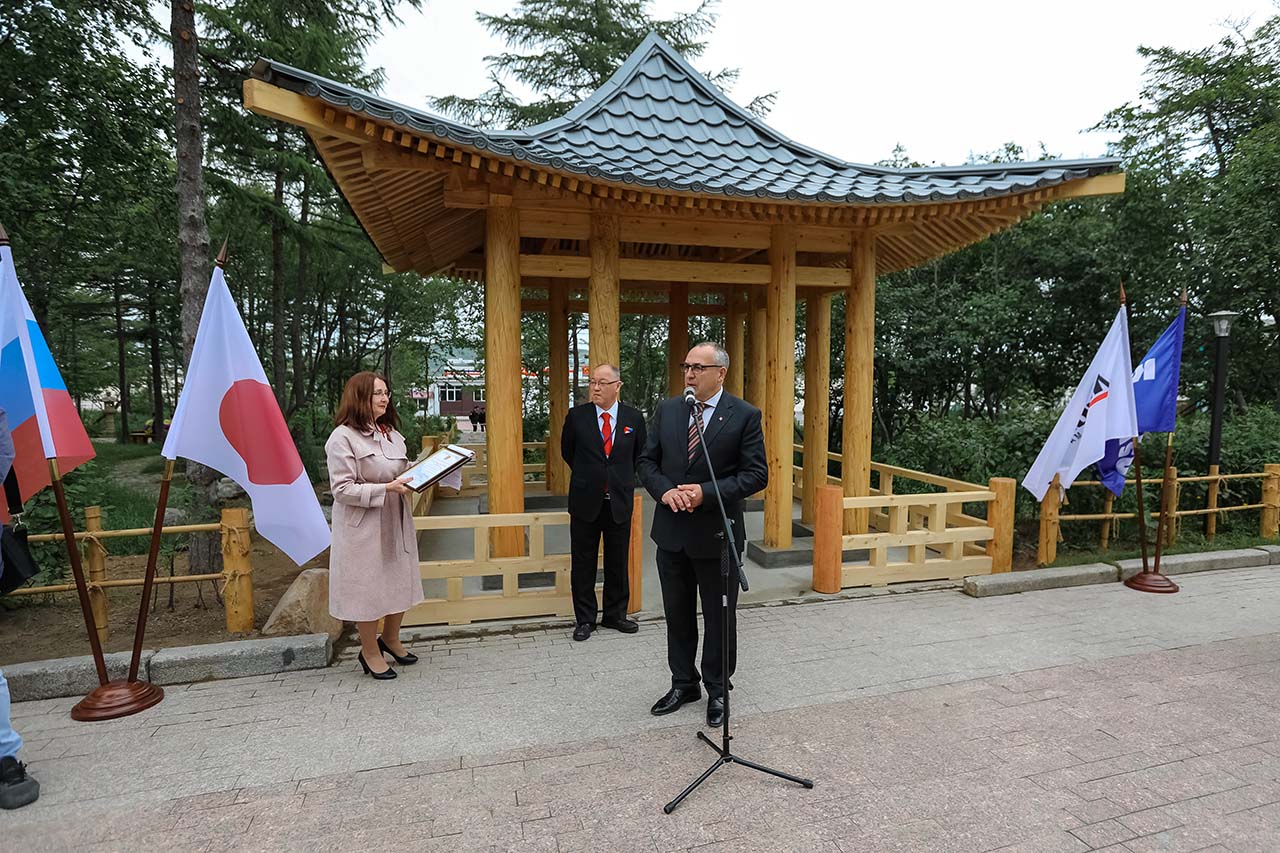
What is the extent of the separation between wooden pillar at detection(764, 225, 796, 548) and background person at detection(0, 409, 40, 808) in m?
4.92

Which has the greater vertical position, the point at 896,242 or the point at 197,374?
the point at 896,242

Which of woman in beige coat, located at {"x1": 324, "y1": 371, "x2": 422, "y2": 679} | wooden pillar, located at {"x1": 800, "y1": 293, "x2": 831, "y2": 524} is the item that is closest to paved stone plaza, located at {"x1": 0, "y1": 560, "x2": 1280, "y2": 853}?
woman in beige coat, located at {"x1": 324, "y1": 371, "x2": 422, "y2": 679}

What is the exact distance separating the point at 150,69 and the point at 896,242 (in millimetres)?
9933

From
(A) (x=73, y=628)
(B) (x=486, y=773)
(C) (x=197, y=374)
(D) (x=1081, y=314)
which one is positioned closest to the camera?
(B) (x=486, y=773)

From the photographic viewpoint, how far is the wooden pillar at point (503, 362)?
195 inches

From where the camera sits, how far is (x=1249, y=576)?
5.88 metres

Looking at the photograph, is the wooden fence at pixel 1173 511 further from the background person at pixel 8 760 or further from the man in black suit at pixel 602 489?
the background person at pixel 8 760

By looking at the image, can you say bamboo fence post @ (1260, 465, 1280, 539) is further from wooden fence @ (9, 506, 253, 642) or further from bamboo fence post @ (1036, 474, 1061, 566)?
wooden fence @ (9, 506, 253, 642)

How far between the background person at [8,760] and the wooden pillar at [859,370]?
5.51 m

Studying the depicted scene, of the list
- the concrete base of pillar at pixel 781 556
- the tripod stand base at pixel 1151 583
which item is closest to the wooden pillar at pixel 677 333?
the concrete base of pillar at pixel 781 556

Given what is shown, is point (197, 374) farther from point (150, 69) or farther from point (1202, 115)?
point (1202, 115)

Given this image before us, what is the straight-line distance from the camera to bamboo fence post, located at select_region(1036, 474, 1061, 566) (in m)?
5.88

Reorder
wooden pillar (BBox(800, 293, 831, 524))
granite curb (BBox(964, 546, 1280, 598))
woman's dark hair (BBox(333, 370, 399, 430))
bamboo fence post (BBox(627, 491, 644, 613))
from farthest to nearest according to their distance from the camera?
wooden pillar (BBox(800, 293, 831, 524))
granite curb (BBox(964, 546, 1280, 598))
bamboo fence post (BBox(627, 491, 644, 613))
woman's dark hair (BBox(333, 370, 399, 430))

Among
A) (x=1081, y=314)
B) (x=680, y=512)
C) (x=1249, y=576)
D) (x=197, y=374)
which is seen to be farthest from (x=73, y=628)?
(x=1081, y=314)
